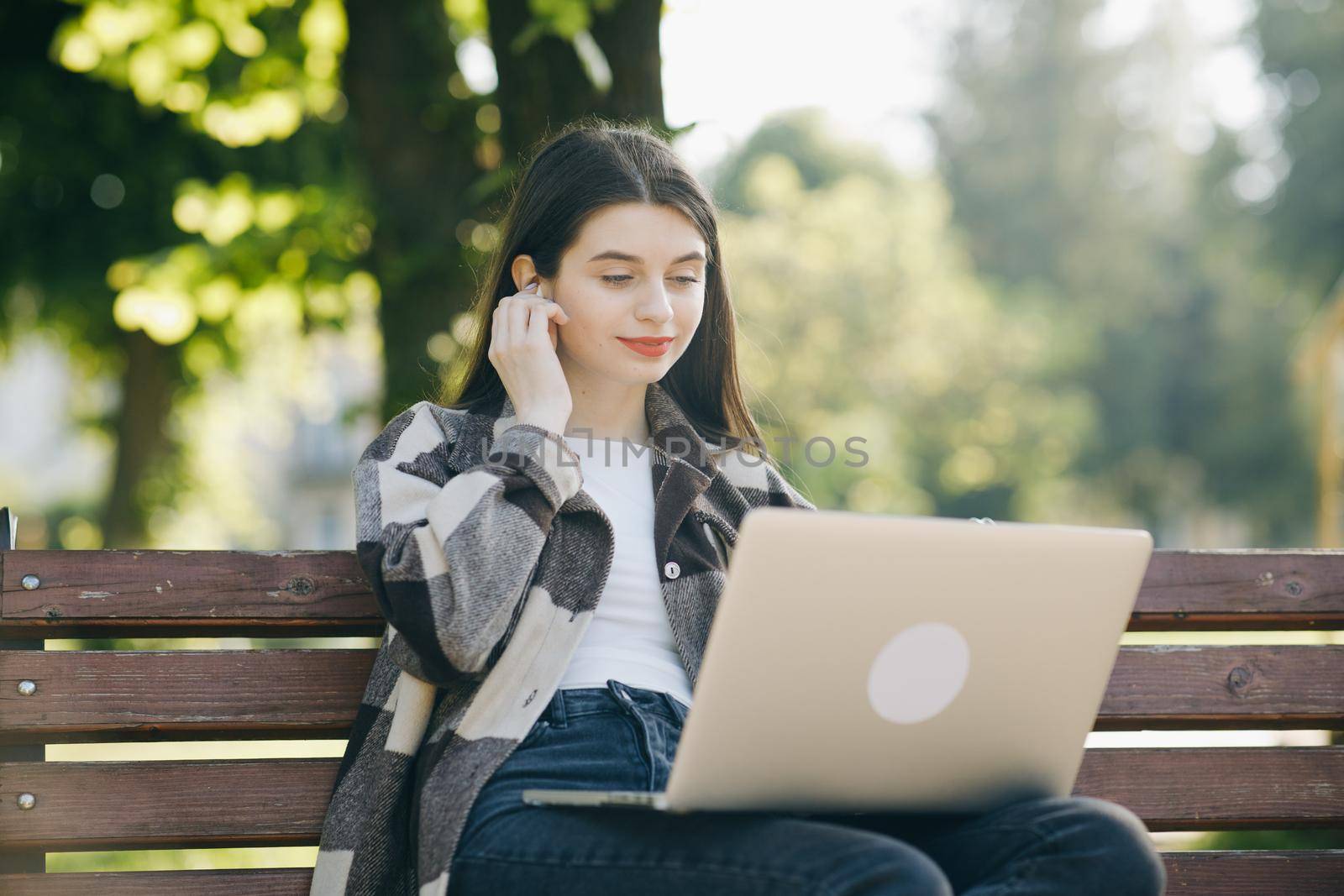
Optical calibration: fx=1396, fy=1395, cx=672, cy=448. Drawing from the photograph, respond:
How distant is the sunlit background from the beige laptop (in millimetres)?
1094

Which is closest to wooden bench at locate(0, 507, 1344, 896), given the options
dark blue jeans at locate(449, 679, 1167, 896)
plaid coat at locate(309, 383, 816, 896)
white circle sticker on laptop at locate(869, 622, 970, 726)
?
plaid coat at locate(309, 383, 816, 896)

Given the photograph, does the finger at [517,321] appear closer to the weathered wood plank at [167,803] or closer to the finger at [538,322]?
the finger at [538,322]

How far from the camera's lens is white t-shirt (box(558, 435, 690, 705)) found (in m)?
2.34

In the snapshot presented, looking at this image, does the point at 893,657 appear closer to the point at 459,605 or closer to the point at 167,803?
the point at 459,605

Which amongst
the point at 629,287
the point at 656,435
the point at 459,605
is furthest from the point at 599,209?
the point at 459,605

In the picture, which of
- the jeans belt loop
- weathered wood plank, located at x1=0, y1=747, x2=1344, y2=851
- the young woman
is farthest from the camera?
weathered wood plank, located at x1=0, y1=747, x2=1344, y2=851

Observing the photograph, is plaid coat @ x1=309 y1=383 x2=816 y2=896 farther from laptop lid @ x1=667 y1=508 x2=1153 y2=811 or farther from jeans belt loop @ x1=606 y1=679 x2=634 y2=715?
laptop lid @ x1=667 y1=508 x2=1153 y2=811

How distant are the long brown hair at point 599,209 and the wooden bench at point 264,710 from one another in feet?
1.87

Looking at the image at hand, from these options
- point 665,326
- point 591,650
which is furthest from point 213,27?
point 591,650

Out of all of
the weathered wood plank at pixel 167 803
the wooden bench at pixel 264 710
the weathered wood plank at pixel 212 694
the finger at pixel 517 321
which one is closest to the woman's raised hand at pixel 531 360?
the finger at pixel 517 321

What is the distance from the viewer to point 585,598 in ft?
7.62

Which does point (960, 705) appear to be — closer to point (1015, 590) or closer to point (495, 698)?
point (1015, 590)

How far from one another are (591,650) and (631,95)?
1.85m

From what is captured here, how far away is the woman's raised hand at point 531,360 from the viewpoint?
7.96 feet
